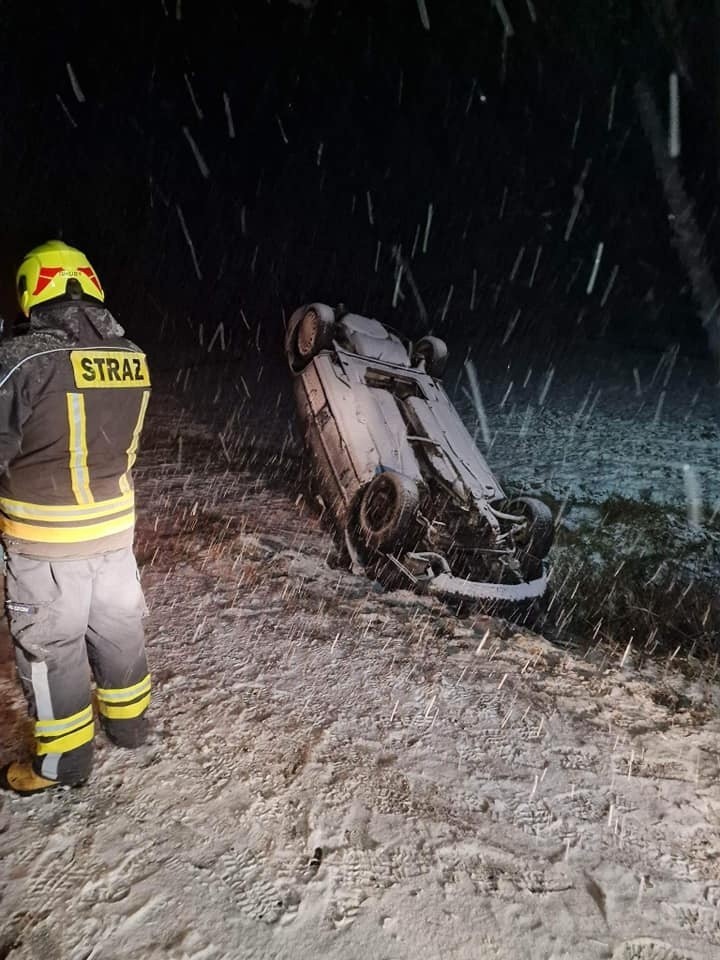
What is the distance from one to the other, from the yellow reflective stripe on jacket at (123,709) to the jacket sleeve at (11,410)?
1.05 metres

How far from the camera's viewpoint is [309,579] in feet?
14.4

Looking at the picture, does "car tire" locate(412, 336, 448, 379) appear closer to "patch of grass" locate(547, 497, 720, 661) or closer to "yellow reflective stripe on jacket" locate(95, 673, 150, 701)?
"patch of grass" locate(547, 497, 720, 661)

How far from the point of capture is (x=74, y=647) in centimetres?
225

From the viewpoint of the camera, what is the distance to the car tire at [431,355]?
6.26 m

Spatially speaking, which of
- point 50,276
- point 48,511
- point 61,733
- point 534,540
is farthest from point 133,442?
point 534,540

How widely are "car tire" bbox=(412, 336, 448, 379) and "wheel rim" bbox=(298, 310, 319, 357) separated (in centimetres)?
109

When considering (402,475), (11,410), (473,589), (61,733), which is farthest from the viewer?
(402,475)

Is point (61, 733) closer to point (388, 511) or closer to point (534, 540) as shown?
point (388, 511)

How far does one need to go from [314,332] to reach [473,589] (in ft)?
9.10

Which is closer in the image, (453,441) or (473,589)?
(473,589)

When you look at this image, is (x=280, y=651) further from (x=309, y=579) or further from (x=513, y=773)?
(x=513, y=773)

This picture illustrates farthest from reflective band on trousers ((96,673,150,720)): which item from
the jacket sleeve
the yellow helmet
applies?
the yellow helmet

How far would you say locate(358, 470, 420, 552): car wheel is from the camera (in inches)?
179

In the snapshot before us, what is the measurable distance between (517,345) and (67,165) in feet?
76.2
